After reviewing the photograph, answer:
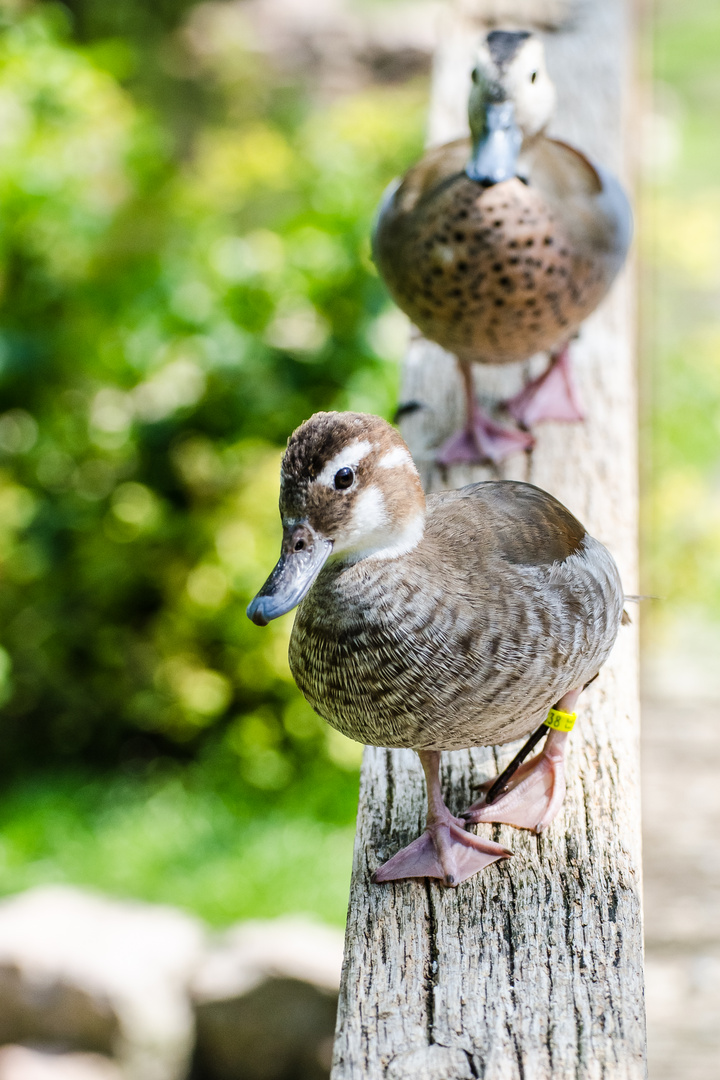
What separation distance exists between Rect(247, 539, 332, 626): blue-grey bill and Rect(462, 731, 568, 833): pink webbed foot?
43 centimetres

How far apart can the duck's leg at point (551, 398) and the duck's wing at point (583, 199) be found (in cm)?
21

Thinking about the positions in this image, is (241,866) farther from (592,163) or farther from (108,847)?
(592,163)

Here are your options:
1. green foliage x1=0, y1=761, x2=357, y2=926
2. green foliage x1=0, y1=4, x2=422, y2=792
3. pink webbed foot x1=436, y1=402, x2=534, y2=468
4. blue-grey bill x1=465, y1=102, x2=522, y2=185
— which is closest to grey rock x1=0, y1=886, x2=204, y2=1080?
green foliage x1=0, y1=761, x2=357, y2=926

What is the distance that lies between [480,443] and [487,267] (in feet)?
1.07

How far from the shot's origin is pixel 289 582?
1261mm

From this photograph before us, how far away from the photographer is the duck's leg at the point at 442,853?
138 cm

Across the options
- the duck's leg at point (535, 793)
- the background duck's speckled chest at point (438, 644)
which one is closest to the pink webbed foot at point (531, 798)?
the duck's leg at point (535, 793)

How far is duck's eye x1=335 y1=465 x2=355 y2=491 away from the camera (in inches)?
50.0

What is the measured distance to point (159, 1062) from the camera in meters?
3.29

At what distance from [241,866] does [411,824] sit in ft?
7.93

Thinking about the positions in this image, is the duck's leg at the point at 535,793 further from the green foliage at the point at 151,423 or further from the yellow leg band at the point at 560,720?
the green foliage at the point at 151,423

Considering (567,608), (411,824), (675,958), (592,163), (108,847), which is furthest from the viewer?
(108,847)

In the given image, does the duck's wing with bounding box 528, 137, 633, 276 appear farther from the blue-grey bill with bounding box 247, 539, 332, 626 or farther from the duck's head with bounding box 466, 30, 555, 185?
the blue-grey bill with bounding box 247, 539, 332, 626

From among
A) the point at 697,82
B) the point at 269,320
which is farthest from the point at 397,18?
the point at 269,320
